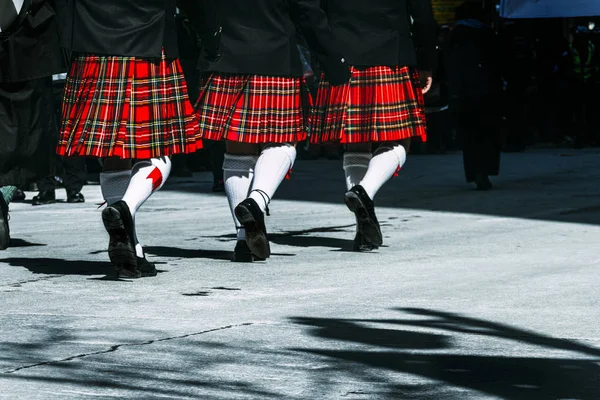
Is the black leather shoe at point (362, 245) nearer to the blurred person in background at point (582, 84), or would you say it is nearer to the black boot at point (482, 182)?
the black boot at point (482, 182)

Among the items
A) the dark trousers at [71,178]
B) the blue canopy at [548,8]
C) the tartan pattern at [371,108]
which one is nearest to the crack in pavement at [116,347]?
the blue canopy at [548,8]

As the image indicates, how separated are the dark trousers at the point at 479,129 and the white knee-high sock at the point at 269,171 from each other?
5.58 meters

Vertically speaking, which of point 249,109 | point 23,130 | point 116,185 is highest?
point 249,109

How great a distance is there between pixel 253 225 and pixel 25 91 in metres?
1.90

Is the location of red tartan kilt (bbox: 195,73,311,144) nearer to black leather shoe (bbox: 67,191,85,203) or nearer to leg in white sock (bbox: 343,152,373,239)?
leg in white sock (bbox: 343,152,373,239)

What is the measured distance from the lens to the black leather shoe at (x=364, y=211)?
292 inches

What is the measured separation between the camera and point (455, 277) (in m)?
6.55

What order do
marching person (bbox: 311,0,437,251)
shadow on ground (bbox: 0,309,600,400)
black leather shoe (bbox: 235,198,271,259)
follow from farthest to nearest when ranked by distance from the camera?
marching person (bbox: 311,0,437,251) < black leather shoe (bbox: 235,198,271,259) < shadow on ground (bbox: 0,309,600,400)

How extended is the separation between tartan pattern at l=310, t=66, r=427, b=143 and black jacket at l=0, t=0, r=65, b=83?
57.8 inches

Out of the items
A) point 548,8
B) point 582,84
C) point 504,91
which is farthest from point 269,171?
point 582,84

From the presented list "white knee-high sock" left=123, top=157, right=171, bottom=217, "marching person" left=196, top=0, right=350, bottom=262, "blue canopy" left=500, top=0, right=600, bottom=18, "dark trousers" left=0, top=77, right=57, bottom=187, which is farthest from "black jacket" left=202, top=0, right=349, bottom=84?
"dark trousers" left=0, top=77, right=57, bottom=187

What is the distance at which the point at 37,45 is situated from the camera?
758 cm

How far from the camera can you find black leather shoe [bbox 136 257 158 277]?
6578 millimetres

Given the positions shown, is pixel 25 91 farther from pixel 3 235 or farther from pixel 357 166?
pixel 357 166
